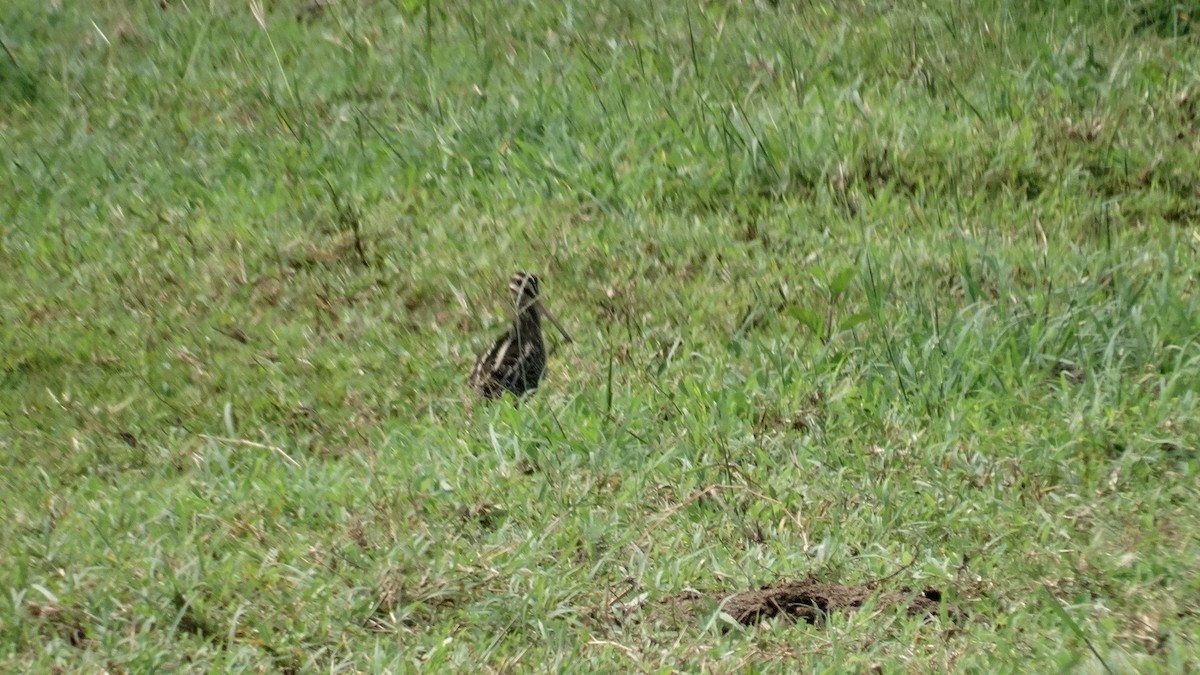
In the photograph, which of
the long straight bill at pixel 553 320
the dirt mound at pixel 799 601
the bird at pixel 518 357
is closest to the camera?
the dirt mound at pixel 799 601

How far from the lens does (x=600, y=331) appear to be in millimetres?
5371

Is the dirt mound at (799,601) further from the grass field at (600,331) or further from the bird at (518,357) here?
the bird at (518,357)

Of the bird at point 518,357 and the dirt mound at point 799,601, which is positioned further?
the bird at point 518,357

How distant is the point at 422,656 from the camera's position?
3.30 metres

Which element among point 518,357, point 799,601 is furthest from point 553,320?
point 799,601

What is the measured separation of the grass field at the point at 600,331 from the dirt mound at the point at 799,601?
0.17 feet

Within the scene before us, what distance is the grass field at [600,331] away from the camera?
136 inches

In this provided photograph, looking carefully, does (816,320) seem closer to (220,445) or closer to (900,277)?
(900,277)

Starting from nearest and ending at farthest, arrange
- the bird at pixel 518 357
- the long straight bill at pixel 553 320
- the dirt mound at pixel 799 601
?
the dirt mound at pixel 799 601 → the bird at pixel 518 357 → the long straight bill at pixel 553 320

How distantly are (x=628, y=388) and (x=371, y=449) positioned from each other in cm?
91

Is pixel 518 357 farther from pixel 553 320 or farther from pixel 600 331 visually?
pixel 600 331

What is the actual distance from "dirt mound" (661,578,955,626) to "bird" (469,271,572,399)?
1.55 meters

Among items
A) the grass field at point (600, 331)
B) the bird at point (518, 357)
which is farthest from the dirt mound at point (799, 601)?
the bird at point (518, 357)

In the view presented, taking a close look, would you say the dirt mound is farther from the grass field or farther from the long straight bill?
the long straight bill
